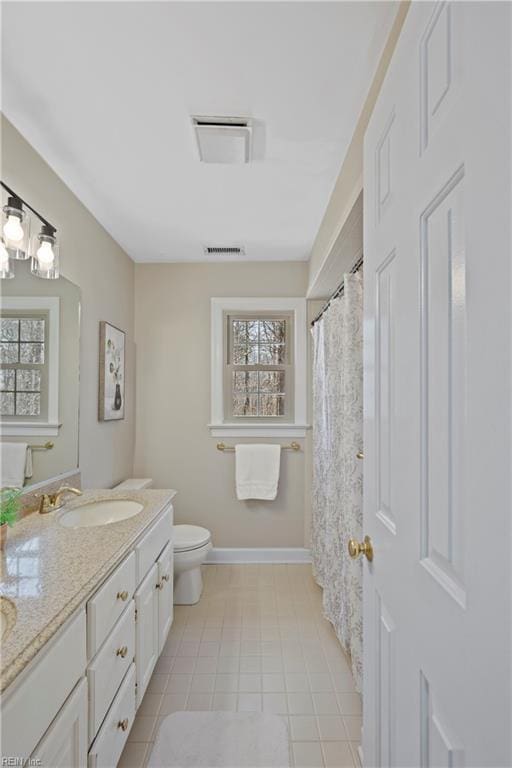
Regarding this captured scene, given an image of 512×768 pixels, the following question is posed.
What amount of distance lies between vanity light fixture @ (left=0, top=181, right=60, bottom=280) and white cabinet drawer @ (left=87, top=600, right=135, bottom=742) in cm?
138

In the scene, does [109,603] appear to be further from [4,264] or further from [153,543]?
[4,264]

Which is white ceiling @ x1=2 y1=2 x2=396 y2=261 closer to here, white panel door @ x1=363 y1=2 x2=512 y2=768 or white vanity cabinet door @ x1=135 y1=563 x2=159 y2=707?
white panel door @ x1=363 y1=2 x2=512 y2=768

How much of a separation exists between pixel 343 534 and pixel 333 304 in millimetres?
1235

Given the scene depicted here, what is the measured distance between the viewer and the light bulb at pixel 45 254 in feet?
5.87

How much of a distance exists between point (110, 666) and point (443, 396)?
1.32 meters

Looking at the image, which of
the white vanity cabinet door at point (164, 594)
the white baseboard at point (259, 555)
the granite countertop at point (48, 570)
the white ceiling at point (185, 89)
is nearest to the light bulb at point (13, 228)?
the white ceiling at point (185, 89)

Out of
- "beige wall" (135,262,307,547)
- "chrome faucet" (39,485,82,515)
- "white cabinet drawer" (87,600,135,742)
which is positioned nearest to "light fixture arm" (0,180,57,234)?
"chrome faucet" (39,485,82,515)

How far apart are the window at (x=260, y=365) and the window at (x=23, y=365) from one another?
5.45ft

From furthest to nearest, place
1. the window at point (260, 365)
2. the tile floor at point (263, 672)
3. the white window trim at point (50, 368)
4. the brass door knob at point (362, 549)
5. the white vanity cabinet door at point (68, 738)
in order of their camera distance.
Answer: the window at point (260, 365)
the white window trim at point (50, 368)
the tile floor at point (263, 672)
the brass door knob at point (362, 549)
the white vanity cabinet door at point (68, 738)

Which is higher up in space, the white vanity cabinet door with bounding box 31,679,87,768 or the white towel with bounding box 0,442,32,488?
the white towel with bounding box 0,442,32,488

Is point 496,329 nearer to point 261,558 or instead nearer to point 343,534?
point 343,534

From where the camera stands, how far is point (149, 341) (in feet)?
10.9

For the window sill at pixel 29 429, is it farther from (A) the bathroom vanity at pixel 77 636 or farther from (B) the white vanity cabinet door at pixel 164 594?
(B) the white vanity cabinet door at pixel 164 594

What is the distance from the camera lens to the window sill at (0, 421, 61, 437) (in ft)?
5.41
